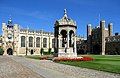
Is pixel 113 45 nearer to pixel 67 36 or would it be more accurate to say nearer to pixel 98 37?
pixel 98 37

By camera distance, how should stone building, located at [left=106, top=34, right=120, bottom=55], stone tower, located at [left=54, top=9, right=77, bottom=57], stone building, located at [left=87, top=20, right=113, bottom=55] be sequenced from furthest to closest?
stone building, located at [left=87, top=20, right=113, bottom=55] < stone building, located at [left=106, top=34, right=120, bottom=55] < stone tower, located at [left=54, top=9, right=77, bottom=57]

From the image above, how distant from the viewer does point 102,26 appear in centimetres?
8756

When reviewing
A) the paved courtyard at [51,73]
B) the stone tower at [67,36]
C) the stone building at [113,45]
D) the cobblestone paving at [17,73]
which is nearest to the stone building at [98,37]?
the stone building at [113,45]

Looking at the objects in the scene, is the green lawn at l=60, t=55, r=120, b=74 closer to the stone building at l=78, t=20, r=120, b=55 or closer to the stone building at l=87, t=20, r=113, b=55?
the stone building at l=78, t=20, r=120, b=55

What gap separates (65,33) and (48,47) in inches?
2249

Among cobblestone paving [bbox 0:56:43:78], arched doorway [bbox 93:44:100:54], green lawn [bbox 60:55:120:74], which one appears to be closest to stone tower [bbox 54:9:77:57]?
green lawn [bbox 60:55:120:74]

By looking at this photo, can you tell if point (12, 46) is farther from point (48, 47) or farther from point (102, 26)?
point (102, 26)

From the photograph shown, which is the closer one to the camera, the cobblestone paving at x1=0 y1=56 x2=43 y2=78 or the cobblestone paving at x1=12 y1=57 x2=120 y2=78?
the cobblestone paving at x1=12 y1=57 x2=120 y2=78

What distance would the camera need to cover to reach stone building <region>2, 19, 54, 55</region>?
91375 mm

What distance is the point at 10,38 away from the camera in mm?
92250

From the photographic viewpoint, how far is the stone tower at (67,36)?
128ft

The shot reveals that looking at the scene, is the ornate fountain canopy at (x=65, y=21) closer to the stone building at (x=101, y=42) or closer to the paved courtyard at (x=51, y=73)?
the paved courtyard at (x=51, y=73)

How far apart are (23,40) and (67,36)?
188 feet

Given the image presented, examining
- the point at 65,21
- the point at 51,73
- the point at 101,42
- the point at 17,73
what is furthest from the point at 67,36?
the point at 101,42
